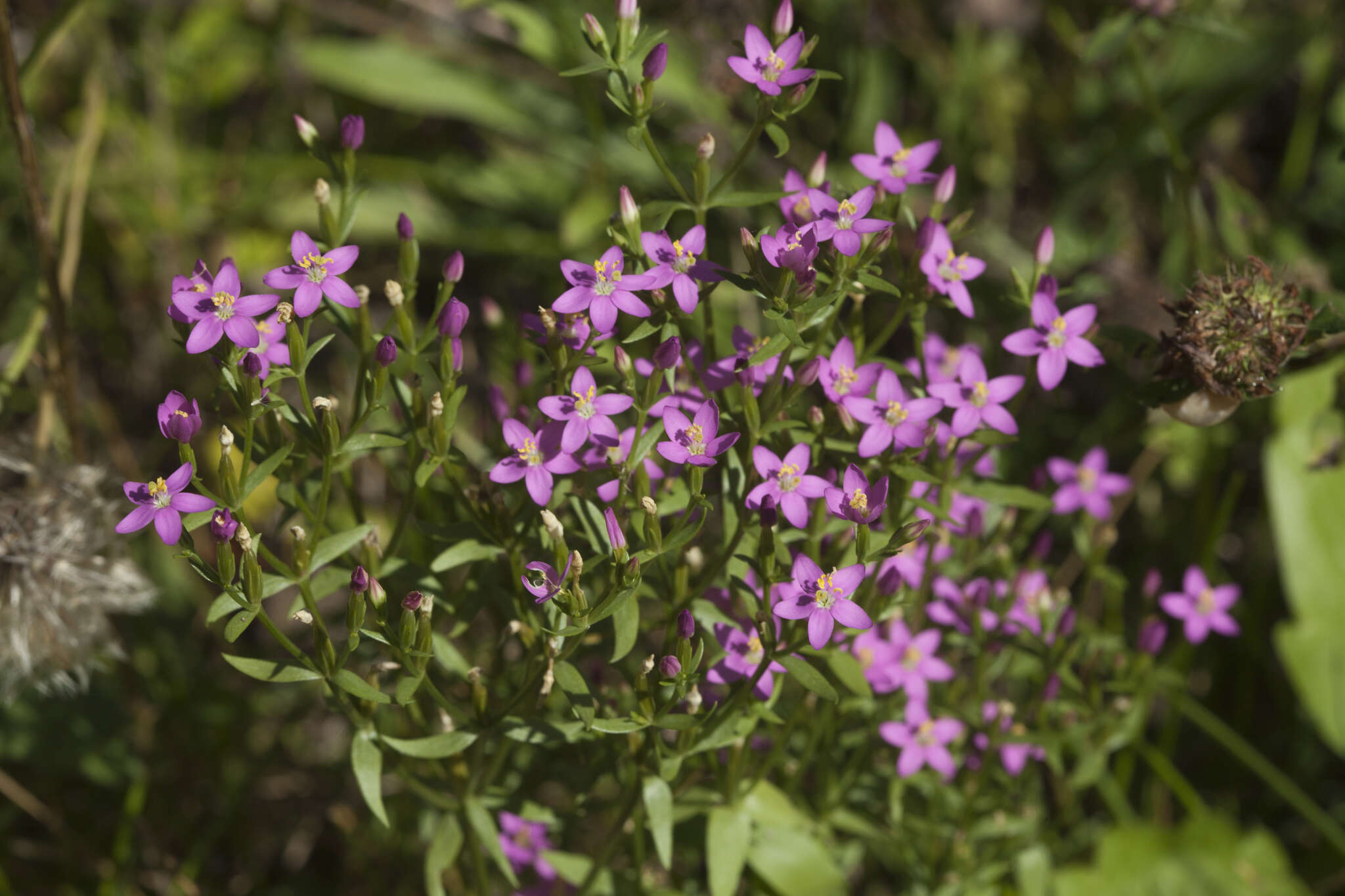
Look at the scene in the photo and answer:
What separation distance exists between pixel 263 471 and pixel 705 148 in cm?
115

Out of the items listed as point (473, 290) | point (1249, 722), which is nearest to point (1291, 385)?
point (1249, 722)

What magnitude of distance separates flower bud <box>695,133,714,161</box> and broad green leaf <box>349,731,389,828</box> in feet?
4.96

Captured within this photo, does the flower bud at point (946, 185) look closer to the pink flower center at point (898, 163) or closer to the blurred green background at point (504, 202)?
the pink flower center at point (898, 163)

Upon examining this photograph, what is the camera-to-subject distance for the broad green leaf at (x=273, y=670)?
2.39 m

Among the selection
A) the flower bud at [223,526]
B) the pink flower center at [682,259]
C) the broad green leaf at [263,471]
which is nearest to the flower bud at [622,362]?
the pink flower center at [682,259]

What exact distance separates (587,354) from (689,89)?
2968mm

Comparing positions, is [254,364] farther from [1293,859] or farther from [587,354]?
[1293,859]

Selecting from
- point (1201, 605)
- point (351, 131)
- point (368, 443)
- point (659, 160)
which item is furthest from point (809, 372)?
point (1201, 605)

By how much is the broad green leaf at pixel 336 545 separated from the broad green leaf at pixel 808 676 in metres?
0.97

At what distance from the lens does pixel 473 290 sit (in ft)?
18.1

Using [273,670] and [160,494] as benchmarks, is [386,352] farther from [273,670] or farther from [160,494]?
[273,670]

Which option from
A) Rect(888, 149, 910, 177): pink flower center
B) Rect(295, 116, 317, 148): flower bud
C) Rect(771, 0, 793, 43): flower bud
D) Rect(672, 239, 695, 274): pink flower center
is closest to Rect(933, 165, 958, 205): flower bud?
Rect(888, 149, 910, 177): pink flower center

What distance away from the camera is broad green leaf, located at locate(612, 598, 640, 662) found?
2.53 m

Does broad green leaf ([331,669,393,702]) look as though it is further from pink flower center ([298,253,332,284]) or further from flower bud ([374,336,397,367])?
pink flower center ([298,253,332,284])
